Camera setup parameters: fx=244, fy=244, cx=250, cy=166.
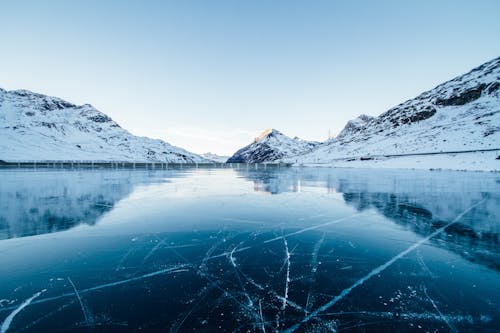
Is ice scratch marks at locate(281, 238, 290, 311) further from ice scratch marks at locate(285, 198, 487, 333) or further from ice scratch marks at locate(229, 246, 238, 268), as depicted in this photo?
ice scratch marks at locate(229, 246, 238, 268)

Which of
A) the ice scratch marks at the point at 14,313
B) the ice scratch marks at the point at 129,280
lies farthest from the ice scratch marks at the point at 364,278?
the ice scratch marks at the point at 14,313

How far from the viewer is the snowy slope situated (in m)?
75.0

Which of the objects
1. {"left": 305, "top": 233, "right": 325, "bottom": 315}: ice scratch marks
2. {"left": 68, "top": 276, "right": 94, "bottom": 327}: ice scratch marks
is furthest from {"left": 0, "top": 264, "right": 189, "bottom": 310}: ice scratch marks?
{"left": 305, "top": 233, "right": 325, "bottom": 315}: ice scratch marks

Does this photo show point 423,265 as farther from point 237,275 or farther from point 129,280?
point 129,280

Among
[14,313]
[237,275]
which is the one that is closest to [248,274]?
[237,275]

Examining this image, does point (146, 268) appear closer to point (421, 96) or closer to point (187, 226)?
point (187, 226)

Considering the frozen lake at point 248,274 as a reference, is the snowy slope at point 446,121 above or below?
above

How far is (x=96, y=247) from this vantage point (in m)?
4.78

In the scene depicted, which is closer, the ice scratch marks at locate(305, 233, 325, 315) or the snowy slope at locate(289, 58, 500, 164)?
the ice scratch marks at locate(305, 233, 325, 315)

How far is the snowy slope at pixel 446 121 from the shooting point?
7503cm

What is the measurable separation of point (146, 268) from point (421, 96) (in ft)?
655

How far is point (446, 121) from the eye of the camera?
106750mm

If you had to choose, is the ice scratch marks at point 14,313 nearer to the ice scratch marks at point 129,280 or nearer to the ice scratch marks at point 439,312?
the ice scratch marks at point 129,280

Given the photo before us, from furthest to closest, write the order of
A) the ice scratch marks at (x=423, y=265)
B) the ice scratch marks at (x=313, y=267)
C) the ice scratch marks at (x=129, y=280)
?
the ice scratch marks at (x=423, y=265)
the ice scratch marks at (x=129, y=280)
the ice scratch marks at (x=313, y=267)
